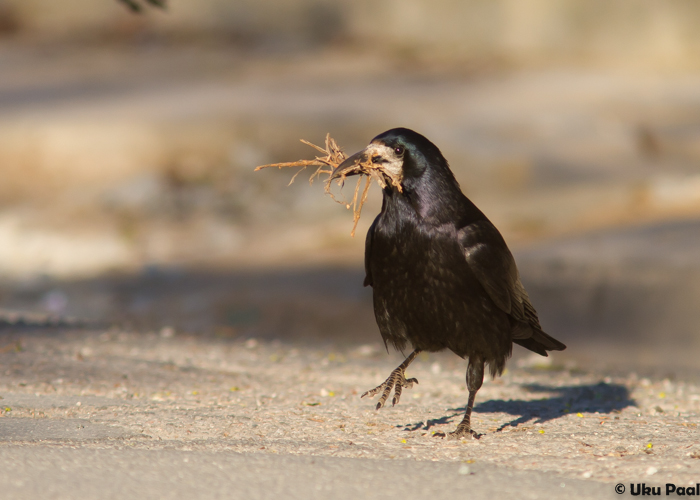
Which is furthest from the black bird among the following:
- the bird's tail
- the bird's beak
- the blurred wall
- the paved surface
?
the blurred wall

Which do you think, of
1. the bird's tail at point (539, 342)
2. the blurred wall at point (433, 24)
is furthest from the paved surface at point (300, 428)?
the blurred wall at point (433, 24)

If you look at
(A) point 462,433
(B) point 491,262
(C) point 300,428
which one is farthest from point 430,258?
(C) point 300,428

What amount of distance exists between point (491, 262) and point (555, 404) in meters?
1.73

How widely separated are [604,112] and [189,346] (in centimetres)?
1458

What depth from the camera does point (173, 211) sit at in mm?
15453

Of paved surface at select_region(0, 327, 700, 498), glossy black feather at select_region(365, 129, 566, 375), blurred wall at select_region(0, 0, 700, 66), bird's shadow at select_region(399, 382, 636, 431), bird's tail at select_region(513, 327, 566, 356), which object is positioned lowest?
paved surface at select_region(0, 327, 700, 498)

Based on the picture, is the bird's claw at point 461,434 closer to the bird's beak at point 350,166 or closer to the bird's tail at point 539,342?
the bird's tail at point 539,342

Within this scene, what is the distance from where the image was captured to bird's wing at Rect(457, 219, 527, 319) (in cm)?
426

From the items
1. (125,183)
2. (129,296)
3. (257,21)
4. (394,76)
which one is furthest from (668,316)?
(257,21)

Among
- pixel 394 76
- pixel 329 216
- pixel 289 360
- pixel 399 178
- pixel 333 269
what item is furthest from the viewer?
pixel 394 76

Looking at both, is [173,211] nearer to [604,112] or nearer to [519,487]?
[604,112]

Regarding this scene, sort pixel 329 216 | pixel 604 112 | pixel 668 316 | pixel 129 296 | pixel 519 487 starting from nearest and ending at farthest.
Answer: pixel 519 487, pixel 668 316, pixel 129 296, pixel 329 216, pixel 604 112

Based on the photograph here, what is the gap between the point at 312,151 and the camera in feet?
55.5

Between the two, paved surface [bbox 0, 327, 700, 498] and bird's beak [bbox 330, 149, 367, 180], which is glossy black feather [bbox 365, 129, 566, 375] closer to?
bird's beak [bbox 330, 149, 367, 180]
